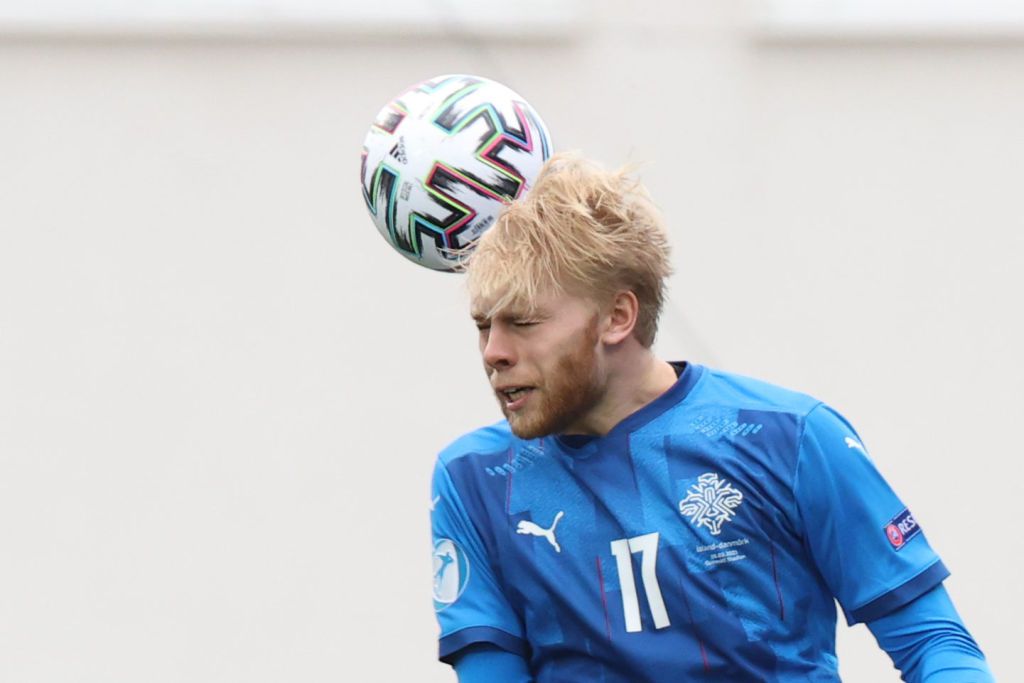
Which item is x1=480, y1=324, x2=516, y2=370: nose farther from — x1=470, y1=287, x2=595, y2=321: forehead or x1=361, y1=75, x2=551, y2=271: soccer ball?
x1=361, y1=75, x2=551, y2=271: soccer ball

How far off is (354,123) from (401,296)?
51 cm

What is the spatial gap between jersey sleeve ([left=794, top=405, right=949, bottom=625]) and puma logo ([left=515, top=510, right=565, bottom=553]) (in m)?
0.34

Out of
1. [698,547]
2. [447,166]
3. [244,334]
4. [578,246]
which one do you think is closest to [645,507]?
[698,547]

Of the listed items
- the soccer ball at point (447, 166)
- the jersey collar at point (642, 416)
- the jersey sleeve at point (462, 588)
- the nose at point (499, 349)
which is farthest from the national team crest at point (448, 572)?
the soccer ball at point (447, 166)

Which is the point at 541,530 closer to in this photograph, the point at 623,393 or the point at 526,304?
the point at 623,393

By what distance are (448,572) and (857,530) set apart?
0.60 metres

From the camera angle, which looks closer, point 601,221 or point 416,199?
point 601,221

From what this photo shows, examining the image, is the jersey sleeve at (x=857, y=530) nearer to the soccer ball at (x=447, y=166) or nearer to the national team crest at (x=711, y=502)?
the national team crest at (x=711, y=502)

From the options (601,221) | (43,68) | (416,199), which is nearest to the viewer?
(601,221)

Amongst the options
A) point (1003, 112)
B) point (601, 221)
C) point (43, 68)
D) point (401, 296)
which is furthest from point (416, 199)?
point (1003, 112)

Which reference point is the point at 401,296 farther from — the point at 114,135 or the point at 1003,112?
the point at 1003,112

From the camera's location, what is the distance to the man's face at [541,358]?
84.1 inches

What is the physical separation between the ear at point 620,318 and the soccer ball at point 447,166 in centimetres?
36

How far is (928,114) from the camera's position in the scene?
183 inches
